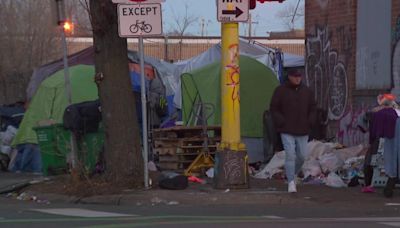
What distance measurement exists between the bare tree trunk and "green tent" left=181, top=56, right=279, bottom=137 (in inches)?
162

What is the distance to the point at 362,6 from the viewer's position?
14719mm

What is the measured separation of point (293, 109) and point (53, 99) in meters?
8.60

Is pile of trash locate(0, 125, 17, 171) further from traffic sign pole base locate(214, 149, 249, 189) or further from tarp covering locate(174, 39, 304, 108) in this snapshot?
traffic sign pole base locate(214, 149, 249, 189)

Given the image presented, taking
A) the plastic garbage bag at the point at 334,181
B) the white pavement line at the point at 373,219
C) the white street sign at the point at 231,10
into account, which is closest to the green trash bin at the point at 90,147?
the white street sign at the point at 231,10

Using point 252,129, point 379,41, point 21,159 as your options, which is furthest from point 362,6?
point 21,159

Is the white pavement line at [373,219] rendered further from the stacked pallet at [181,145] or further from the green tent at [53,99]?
the green tent at [53,99]

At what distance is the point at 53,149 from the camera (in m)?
15.3

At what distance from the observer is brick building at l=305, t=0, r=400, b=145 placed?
14.1 metres

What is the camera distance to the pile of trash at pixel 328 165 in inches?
499

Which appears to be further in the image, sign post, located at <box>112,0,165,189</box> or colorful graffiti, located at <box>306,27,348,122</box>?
colorful graffiti, located at <box>306,27,348,122</box>

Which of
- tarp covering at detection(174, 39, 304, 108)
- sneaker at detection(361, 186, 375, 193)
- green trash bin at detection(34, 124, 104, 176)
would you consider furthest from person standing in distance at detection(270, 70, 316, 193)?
tarp covering at detection(174, 39, 304, 108)

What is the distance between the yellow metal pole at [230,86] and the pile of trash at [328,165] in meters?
1.90

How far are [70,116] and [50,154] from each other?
1.37m

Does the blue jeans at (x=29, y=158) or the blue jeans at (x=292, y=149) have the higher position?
the blue jeans at (x=292, y=149)
